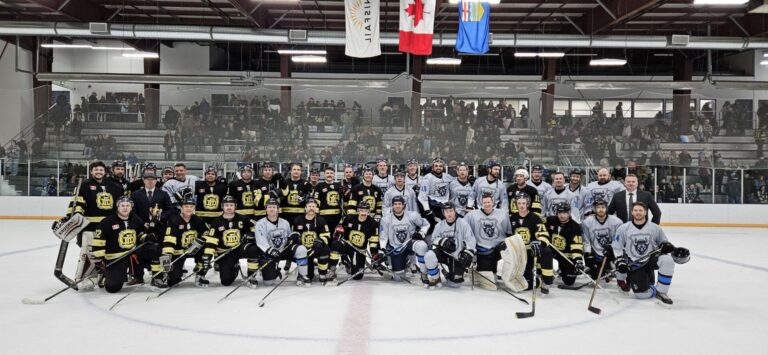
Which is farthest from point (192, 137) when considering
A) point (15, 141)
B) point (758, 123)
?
point (758, 123)

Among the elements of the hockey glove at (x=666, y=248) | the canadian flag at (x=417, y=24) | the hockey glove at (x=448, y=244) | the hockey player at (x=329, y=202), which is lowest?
the hockey glove at (x=448, y=244)

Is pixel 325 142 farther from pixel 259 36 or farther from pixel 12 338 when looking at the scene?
pixel 12 338

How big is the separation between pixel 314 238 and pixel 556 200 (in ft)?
10.5

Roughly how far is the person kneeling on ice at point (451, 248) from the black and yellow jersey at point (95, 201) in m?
3.57

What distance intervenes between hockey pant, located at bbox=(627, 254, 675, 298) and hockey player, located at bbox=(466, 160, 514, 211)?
1986 mm

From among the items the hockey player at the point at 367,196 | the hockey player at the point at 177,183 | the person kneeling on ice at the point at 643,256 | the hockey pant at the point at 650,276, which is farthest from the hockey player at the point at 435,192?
the hockey player at the point at 177,183

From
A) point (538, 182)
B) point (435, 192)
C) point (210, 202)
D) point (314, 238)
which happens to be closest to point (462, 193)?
point (435, 192)

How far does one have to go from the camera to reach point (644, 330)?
4855 mm

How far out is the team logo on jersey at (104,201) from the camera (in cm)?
672

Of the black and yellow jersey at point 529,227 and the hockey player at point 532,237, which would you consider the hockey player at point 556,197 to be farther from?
the black and yellow jersey at point 529,227

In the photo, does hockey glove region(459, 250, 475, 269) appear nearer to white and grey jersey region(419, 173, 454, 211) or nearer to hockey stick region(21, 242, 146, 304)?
white and grey jersey region(419, 173, 454, 211)

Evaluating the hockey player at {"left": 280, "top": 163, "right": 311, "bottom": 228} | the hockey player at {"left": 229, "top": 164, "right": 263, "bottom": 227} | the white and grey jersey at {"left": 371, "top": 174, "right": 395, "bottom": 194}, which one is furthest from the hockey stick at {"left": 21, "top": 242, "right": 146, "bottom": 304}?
the white and grey jersey at {"left": 371, "top": 174, "right": 395, "bottom": 194}

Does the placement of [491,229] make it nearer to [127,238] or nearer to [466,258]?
[466,258]

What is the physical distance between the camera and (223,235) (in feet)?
22.2
